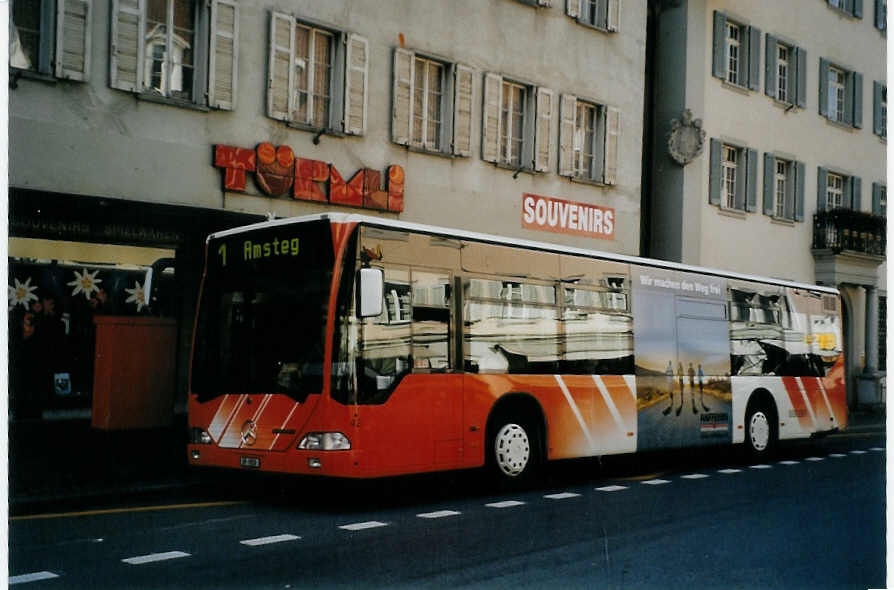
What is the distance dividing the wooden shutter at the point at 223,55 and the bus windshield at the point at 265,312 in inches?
169

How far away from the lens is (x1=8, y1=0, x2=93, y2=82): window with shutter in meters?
13.3

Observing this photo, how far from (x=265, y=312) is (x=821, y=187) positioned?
19.0 m

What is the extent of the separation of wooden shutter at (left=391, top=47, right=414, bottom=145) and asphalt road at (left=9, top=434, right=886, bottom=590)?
6.45 meters

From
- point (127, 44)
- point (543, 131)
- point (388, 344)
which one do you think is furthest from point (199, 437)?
point (543, 131)

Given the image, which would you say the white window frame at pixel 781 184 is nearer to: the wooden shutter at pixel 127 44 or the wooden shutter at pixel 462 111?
the wooden shutter at pixel 462 111

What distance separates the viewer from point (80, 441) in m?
14.0

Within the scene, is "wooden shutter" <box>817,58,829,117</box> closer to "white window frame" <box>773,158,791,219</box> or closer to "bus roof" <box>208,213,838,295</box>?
"white window frame" <box>773,158,791,219</box>

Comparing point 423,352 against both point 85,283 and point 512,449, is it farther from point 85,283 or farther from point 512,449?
point 85,283

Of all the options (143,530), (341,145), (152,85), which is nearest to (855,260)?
(341,145)

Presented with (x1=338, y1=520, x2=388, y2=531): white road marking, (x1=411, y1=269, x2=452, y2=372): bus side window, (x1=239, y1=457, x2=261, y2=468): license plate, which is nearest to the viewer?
(x1=338, y1=520, x2=388, y2=531): white road marking

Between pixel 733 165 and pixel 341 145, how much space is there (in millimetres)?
12524

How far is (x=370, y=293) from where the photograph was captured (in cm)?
1063

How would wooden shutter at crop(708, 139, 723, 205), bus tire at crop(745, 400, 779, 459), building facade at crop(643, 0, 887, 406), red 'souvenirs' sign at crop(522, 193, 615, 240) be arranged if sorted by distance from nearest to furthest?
1. bus tire at crop(745, 400, 779, 459)
2. red 'souvenirs' sign at crop(522, 193, 615, 240)
3. building facade at crop(643, 0, 887, 406)
4. wooden shutter at crop(708, 139, 723, 205)

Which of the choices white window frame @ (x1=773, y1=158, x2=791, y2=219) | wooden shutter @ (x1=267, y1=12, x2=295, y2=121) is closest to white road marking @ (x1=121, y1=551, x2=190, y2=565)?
wooden shutter @ (x1=267, y1=12, x2=295, y2=121)
